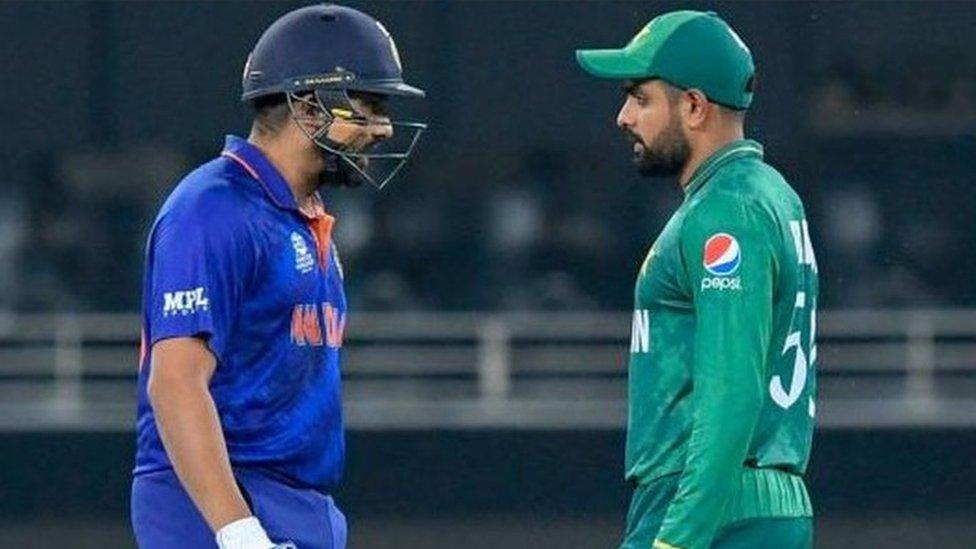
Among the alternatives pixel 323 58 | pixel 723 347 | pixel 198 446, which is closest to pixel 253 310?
pixel 198 446

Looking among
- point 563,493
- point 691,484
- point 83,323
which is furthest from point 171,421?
point 83,323

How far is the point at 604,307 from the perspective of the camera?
1402 centimetres

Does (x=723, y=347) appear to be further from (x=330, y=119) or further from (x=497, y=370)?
(x=497, y=370)

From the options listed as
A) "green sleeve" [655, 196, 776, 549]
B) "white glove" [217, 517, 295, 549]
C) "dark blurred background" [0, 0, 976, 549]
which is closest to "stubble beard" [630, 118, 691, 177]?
"green sleeve" [655, 196, 776, 549]

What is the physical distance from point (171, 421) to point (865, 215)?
33.9 feet

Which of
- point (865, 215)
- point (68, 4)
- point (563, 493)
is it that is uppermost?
point (68, 4)

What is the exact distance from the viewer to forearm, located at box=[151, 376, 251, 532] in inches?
175

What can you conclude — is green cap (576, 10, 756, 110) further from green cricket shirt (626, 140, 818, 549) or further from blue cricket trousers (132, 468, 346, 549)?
blue cricket trousers (132, 468, 346, 549)

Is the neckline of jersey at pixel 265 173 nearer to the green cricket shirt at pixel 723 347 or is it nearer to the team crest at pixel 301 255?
the team crest at pixel 301 255

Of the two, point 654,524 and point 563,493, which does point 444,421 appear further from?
point 654,524

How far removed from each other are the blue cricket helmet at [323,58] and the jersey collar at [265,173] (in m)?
0.09

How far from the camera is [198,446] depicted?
4441mm

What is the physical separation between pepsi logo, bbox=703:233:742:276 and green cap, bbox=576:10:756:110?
285 millimetres

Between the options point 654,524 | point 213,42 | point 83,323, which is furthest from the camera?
point 213,42
